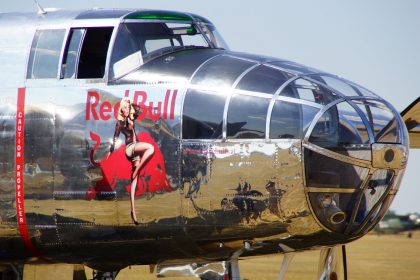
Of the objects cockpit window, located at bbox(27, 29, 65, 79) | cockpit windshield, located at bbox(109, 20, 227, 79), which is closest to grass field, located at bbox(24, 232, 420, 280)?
cockpit windshield, located at bbox(109, 20, 227, 79)

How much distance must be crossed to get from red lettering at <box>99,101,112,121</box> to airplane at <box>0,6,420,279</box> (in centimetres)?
1

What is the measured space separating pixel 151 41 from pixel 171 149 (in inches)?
61.2

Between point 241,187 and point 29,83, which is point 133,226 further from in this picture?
point 29,83

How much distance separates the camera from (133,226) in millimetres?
11133

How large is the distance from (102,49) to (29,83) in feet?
3.03

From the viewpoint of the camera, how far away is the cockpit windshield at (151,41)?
11.5m

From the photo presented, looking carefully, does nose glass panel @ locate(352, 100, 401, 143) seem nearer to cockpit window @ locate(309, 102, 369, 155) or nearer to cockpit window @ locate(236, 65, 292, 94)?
cockpit window @ locate(309, 102, 369, 155)

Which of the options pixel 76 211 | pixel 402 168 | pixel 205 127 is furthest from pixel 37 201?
pixel 402 168

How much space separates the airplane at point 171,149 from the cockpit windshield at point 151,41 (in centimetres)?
2

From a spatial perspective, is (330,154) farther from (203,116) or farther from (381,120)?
(203,116)

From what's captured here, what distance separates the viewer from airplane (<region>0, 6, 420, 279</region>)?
10.6 m

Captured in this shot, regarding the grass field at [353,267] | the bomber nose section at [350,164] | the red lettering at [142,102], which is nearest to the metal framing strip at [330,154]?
the bomber nose section at [350,164]

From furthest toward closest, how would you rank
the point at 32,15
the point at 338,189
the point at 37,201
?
1. the point at 32,15
2. the point at 37,201
3. the point at 338,189

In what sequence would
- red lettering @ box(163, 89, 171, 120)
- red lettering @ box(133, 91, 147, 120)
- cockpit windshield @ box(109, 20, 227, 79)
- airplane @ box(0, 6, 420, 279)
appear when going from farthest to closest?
cockpit windshield @ box(109, 20, 227, 79)
red lettering @ box(133, 91, 147, 120)
red lettering @ box(163, 89, 171, 120)
airplane @ box(0, 6, 420, 279)
